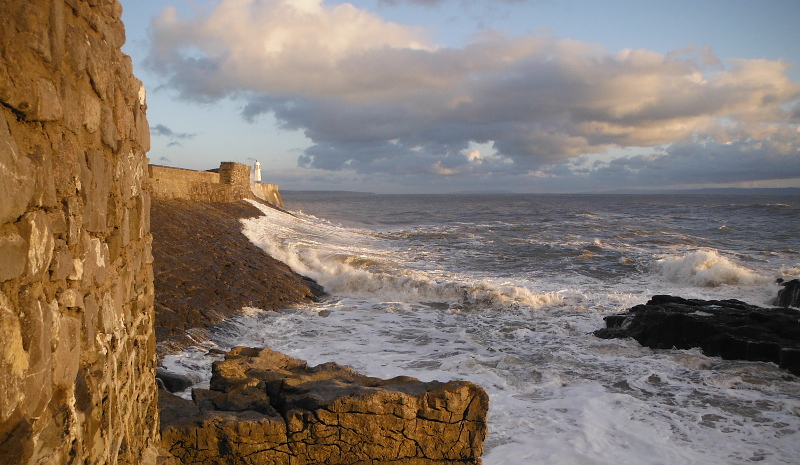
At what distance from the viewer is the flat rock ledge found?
4.33 meters

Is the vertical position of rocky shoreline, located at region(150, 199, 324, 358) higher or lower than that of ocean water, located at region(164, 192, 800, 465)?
higher

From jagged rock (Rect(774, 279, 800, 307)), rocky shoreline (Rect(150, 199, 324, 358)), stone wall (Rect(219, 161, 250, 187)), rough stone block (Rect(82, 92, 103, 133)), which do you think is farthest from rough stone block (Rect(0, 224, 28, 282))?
stone wall (Rect(219, 161, 250, 187))

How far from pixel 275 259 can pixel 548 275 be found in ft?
26.4

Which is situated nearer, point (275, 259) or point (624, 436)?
point (624, 436)

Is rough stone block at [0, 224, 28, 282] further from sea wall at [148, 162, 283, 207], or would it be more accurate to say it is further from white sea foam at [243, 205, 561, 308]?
sea wall at [148, 162, 283, 207]

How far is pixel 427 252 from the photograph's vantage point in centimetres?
2192

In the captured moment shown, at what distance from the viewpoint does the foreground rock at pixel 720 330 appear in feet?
28.2

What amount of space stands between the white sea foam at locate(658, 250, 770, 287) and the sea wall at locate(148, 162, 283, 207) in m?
16.0

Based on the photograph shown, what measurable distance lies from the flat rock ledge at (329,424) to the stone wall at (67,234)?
45.7 inches

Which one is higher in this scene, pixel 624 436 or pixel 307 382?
pixel 307 382

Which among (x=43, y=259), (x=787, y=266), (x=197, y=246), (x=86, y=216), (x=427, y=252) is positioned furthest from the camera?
(x=427, y=252)

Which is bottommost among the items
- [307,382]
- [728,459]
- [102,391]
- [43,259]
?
[728,459]

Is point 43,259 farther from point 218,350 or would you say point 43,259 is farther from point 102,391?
point 218,350

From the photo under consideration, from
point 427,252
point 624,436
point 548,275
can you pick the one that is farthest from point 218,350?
point 427,252
